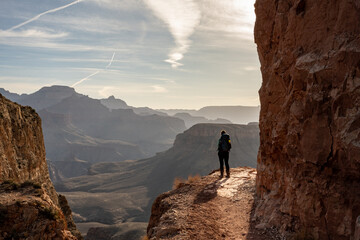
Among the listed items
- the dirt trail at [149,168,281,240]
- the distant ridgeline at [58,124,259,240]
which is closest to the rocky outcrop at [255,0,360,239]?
the dirt trail at [149,168,281,240]

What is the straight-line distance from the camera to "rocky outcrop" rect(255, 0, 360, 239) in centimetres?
546

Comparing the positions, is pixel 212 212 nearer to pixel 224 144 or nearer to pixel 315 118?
pixel 224 144

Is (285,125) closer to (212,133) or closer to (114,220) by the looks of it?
(114,220)

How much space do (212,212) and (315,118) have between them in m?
4.98

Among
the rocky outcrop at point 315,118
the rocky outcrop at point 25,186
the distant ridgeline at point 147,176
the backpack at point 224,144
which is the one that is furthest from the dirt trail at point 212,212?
the distant ridgeline at point 147,176

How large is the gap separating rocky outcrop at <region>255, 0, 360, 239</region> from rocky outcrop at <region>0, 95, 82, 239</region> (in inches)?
289

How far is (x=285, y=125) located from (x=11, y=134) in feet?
61.2

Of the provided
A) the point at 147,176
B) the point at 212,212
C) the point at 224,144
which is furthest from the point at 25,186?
the point at 147,176

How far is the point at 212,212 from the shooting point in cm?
913

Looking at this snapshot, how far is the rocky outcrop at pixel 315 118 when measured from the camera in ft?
17.9

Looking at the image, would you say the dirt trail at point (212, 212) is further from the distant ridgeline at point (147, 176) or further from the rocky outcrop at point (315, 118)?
the distant ridgeline at point (147, 176)

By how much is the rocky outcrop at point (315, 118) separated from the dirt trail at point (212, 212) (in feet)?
2.41

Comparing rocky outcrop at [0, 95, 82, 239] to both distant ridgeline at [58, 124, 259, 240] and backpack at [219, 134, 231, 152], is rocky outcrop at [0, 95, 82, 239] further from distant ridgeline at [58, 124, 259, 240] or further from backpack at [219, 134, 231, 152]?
distant ridgeline at [58, 124, 259, 240]

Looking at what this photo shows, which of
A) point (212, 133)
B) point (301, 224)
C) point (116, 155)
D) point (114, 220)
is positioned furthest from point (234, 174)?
point (116, 155)
